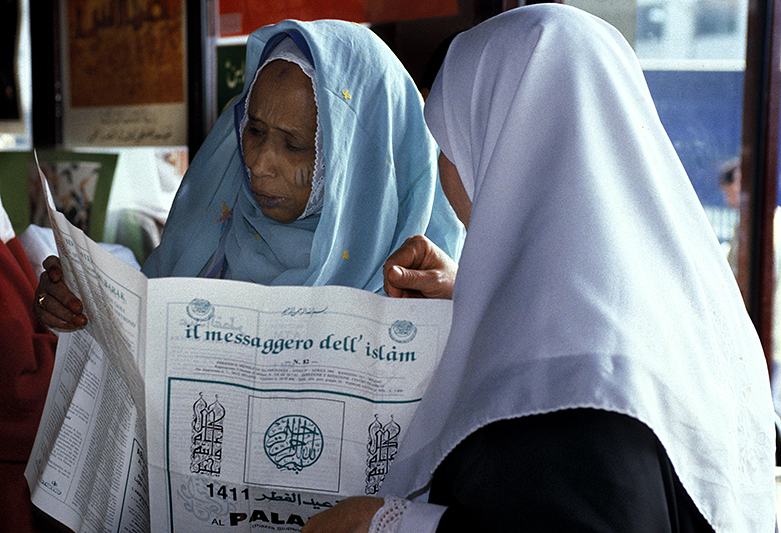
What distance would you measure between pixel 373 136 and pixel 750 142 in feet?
3.95

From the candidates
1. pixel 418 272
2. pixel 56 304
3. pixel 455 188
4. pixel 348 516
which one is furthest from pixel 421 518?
pixel 56 304

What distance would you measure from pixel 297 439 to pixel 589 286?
32cm

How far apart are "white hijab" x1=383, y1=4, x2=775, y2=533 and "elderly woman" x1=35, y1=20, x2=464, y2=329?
0.44m

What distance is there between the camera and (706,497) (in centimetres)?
58

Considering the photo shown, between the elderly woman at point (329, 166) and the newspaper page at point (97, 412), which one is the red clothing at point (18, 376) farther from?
the elderly woman at point (329, 166)

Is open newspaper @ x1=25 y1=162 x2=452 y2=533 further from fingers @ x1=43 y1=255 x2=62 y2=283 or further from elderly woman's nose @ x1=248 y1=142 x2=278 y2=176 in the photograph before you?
elderly woman's nose @ x1=248 y1=142 x2=278 y2=176

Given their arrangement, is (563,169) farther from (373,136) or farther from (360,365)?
(373,136)

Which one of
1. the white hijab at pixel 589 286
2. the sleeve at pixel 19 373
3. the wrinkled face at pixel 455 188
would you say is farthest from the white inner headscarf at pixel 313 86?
the sleeve at pixel 19 373

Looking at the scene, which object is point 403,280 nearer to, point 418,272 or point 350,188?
point 418,272

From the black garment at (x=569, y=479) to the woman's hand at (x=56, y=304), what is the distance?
1.73 feet

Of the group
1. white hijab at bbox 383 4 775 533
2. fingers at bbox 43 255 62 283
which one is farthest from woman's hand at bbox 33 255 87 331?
white hijab at bbox 383 4 775 533

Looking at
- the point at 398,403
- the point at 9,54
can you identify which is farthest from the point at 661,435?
the point at 9,54

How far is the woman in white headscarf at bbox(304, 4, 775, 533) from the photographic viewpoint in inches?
21.1

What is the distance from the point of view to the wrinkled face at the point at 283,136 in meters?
1.17
